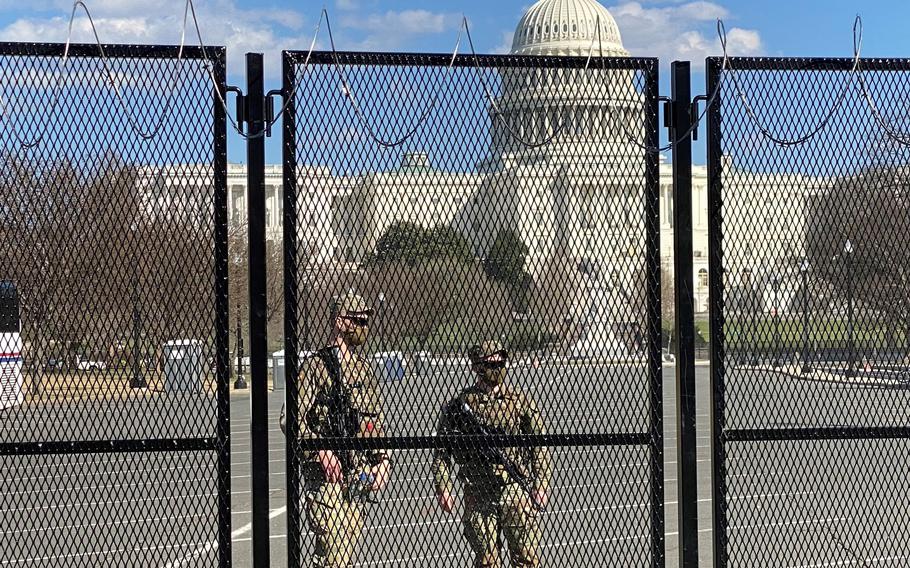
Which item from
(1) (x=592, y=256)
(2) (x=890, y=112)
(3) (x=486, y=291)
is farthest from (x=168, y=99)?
(2) (x=890, y=112)

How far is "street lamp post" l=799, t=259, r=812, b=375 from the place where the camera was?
4.09m

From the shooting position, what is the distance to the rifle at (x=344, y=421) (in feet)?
13.7

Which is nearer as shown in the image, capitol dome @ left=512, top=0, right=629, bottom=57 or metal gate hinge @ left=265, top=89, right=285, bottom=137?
metal gate hinge @ left=265, top=89, right=285, bottom=137

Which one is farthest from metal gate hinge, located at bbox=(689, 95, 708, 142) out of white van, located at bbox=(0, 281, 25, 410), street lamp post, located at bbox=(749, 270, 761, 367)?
white van, located at bbox=(0, 281, 25, 410)

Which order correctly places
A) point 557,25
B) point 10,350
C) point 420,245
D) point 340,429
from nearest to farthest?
point 10,350 → point 420,245 → point 340,429 → point 557,25

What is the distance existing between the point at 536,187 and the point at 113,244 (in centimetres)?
147

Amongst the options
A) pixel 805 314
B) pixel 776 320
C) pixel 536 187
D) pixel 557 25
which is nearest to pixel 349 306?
pixel 536 187

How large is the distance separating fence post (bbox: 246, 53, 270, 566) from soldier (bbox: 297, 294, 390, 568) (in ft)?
0.69

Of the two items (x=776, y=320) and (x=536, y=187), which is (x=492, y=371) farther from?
(x=776, y=320)

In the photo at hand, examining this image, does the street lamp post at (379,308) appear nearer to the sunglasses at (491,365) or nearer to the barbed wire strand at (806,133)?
the sunglasses at (491,365)

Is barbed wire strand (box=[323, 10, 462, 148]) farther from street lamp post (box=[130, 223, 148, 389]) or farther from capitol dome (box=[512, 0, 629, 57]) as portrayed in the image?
capitol dome (box=[512, 0, 629, 57])

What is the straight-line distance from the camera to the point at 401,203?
3.81m

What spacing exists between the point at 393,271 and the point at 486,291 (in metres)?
0.33

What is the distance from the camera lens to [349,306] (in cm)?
387
